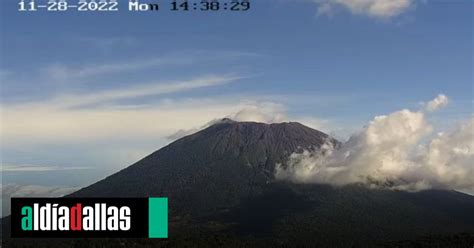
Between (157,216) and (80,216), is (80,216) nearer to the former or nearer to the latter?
(80,216)

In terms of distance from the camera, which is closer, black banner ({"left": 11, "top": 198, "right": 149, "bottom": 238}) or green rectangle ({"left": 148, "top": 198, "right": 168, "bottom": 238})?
black banner ({"left": 11, "top": 198, "right": 149, "bottom": 238})

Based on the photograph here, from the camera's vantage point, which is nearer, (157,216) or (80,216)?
(80,216)

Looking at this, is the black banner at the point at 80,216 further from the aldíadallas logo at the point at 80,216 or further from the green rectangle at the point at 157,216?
the green rectangle at the point at 157,216

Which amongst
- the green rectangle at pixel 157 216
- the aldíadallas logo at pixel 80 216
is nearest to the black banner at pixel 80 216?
the aldíadallas logo at pixel 80 216

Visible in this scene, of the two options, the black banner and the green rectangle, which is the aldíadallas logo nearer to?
the black banner

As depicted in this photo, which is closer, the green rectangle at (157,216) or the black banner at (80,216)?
the black banner at (80,216)

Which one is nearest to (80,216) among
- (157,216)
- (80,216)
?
(80,216)

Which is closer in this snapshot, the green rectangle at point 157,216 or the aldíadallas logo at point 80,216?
the aldíadallas logo at point 80,216

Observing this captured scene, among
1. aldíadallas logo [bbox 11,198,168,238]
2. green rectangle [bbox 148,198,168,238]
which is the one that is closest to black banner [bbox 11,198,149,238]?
aldíadallas logo [bbox 11,198,168,238]
